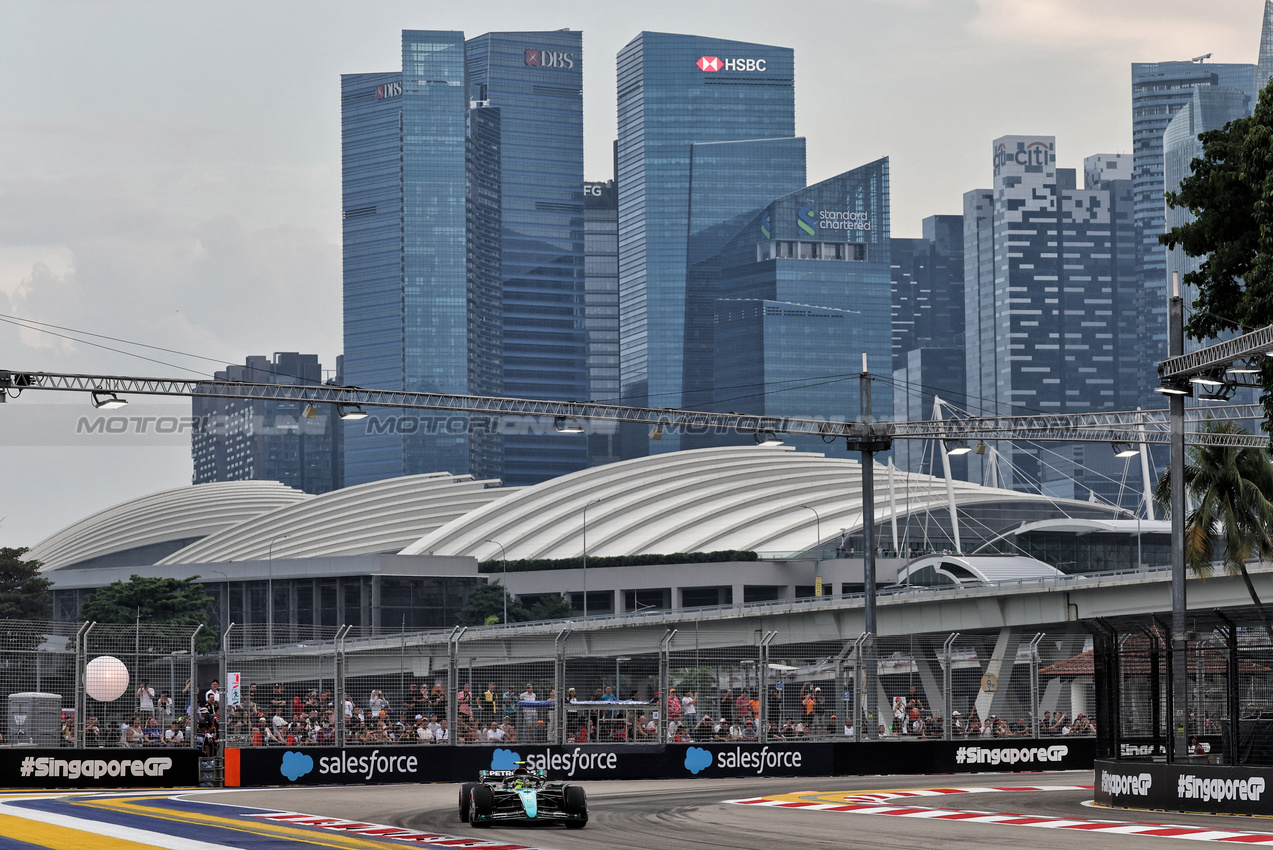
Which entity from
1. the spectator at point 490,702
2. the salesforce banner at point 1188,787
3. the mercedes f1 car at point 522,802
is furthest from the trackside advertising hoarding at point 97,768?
the salesforce banner at point 1188,787

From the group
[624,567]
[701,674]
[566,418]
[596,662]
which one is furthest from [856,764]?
[624,567]

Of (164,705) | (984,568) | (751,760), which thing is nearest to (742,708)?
(751,760)

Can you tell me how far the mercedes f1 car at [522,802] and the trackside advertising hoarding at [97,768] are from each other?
368 inches

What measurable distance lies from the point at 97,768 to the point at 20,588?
331 ft

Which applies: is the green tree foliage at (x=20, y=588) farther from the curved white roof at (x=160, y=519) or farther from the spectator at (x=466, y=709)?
the spectator at (x=466, y=709)

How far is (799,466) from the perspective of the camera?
139m

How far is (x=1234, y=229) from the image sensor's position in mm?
33250

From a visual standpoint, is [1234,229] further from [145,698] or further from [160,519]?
[160,519]

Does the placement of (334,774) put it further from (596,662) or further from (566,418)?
(566,418)

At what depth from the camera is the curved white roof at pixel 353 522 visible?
141 m

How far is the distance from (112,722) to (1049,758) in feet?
65.6

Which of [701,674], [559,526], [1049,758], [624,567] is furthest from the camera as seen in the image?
[559,526]

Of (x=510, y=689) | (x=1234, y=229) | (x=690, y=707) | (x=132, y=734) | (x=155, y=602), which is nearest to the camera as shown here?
(x=132, y=734)

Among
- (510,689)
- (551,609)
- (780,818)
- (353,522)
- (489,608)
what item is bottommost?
(551,609)
